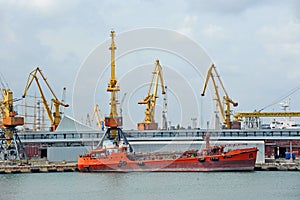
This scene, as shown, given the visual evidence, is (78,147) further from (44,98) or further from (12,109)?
(44,98)

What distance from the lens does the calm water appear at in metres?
42.3

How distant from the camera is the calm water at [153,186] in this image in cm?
4234

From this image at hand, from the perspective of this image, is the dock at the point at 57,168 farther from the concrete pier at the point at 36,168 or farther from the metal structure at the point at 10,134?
the metal structure at the point at 10,134

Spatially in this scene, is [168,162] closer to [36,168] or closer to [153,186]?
[36,168]

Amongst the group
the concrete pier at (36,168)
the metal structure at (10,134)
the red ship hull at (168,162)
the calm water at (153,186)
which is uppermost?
the metal structure at (10,134)

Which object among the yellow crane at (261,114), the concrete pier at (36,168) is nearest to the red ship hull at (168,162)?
the concrete pier at (36,168)

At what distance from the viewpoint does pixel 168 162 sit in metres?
63.1

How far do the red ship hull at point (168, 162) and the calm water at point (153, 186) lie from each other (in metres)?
2.17

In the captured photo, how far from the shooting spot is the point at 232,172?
60844 mm

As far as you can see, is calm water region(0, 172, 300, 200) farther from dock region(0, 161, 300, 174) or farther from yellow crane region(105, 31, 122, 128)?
yellow crane region(105, 31, 122, 128)

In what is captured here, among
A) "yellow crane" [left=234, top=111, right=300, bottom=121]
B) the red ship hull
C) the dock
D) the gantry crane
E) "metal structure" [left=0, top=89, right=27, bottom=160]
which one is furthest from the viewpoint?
"yellow crane" [left=234, top=111, right=300, bottom=121]

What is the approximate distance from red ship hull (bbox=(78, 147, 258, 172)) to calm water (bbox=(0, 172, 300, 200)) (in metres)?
2.17

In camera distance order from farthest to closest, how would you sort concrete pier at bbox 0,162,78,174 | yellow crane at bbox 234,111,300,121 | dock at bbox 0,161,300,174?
yellow crane at bbox 234,111,300,121
concrete pier at bbox 0,162,78,174
dock at bbox 0,161,300,174

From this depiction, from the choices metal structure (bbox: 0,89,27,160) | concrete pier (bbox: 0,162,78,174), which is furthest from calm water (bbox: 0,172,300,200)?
metal structure (bbox: 0,89,27,160)
